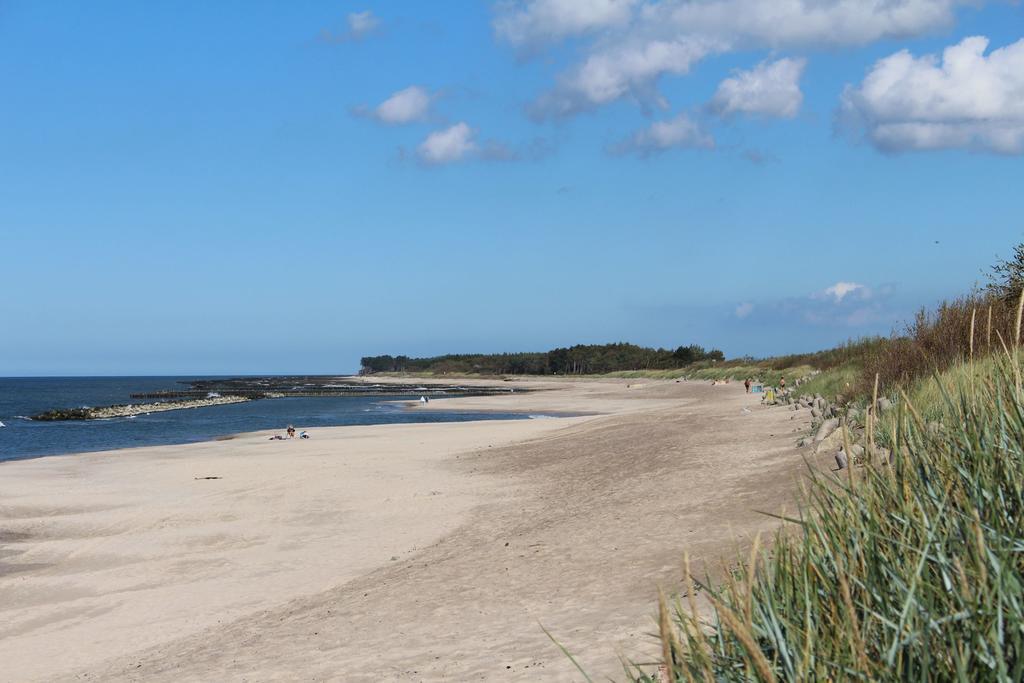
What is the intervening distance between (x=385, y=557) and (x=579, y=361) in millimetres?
125425

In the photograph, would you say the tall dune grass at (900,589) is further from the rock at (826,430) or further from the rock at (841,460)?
the rock at (826,430)

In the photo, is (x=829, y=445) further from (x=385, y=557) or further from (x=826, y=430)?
(x=385, y=557)

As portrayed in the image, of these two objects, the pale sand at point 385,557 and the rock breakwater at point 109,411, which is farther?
the rock breakwater at point 109,411

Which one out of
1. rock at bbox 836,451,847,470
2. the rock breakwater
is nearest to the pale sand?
rock at bbox 836,451,847,470

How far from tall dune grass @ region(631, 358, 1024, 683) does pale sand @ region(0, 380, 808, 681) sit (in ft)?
1.37

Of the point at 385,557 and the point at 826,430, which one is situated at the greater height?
the point at 826,430

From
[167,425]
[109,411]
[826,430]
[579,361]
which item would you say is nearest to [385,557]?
[826,430]

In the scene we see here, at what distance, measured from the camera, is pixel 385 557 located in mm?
11195

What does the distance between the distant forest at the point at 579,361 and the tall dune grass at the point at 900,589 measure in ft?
327

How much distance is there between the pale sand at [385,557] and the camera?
294 inches

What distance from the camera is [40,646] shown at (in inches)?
349

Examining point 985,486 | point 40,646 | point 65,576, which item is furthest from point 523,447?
point 985,486

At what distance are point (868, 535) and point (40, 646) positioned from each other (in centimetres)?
881

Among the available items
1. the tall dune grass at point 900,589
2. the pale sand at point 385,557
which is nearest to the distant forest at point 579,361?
the pale sand at point 385,557
